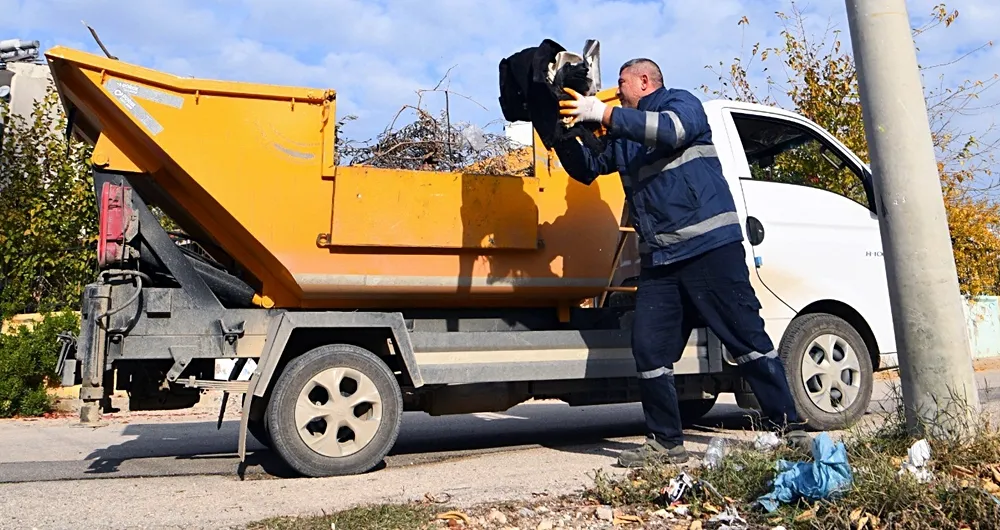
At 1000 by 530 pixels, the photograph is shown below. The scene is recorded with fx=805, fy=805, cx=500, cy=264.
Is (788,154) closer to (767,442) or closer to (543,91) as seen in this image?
(543,91)

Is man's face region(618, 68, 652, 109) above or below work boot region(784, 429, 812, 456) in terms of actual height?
above

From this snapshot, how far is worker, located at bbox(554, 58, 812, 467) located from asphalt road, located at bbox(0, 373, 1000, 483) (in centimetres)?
59

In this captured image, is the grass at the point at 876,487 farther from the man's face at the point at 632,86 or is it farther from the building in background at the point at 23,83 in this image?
the building in background at the point at 23,83

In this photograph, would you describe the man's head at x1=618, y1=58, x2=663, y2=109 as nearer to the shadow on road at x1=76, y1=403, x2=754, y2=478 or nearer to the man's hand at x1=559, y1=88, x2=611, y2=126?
the man's hand at x1=559, y1=88, x2=611, y2=126

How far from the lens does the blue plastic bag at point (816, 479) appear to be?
9.04ft

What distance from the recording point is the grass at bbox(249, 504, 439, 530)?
298 centimetres

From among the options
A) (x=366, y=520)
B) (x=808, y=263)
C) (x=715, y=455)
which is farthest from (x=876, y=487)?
(x=808, y=263)

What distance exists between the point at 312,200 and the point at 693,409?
11.8 ft

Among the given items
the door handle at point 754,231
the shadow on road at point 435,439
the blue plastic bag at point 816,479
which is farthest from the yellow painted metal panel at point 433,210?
the blue plastic bag at point 816,479

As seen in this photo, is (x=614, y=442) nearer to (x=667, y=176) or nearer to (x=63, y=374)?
(x=667, y=176)

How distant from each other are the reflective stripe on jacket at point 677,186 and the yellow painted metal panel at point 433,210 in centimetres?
55

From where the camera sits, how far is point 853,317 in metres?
5.75

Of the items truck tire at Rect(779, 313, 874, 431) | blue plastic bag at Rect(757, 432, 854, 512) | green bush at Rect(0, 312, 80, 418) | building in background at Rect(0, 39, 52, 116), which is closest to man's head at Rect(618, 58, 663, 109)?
truck tire at Rect(779, 313, 874, 431)

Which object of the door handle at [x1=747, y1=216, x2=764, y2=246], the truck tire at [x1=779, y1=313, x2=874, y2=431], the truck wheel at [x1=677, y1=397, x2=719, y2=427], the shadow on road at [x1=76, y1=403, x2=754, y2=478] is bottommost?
the shadow on road at [x1=76, y1=403, x2=754, y2=478]
